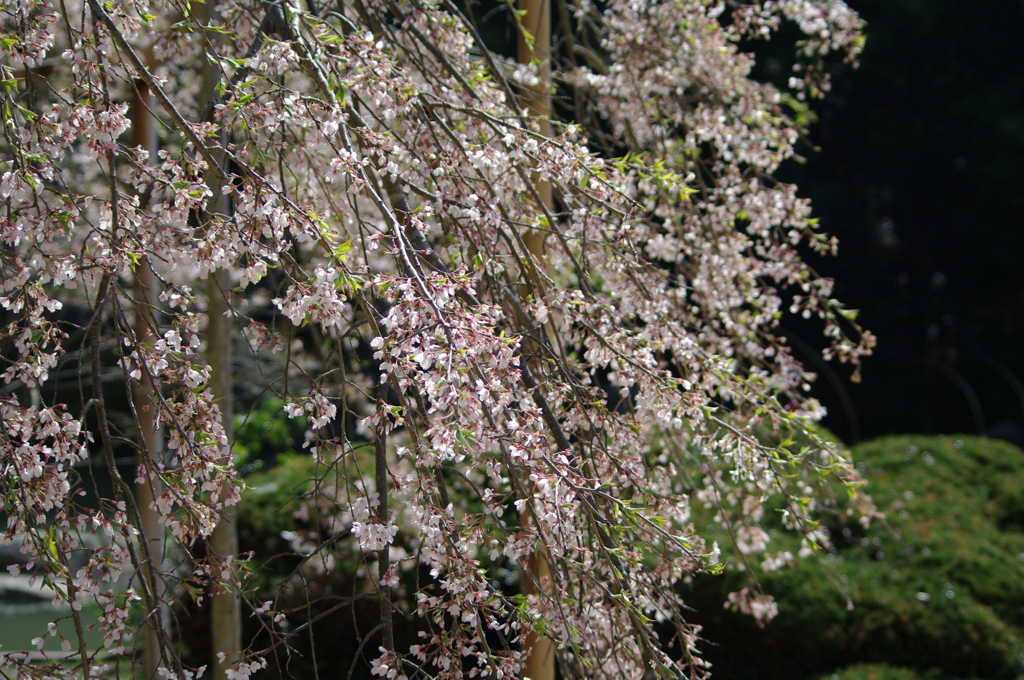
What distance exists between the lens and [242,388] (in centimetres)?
760

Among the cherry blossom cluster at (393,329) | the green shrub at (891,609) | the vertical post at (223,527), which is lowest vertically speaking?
the green shrub at (891,609)

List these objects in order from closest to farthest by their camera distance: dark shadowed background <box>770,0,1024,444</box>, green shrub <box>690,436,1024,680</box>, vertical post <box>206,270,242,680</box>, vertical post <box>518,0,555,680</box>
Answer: vertical post <box>518,0,555,680</box> < vertical post <box>206,270,242,680</box> < green shrub <box>690,436,1024,680</box> < dark shadowed background <box>770,0,1024,444</box>

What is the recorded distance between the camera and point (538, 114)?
2314 millimetres

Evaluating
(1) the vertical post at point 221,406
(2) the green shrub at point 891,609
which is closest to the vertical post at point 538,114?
(1) the vertical post at point 221,406

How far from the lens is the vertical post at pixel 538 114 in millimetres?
2203

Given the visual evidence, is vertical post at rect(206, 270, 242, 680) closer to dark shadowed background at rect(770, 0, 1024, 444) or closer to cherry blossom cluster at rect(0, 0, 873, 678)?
cherry blossom cluster at rect(0, 0, 873, 678)

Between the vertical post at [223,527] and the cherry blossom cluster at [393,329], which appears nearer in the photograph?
the cherry blossom cluster at [393,329]

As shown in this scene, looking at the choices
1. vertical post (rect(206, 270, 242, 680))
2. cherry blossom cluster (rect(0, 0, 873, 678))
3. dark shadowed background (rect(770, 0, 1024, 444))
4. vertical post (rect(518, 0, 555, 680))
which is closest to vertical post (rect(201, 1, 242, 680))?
vertical post (rect(206, 270, 242, 680))

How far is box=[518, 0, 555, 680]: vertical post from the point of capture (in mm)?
2203

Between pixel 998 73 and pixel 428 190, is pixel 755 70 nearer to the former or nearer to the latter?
pixel 998 73

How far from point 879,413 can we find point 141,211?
30.9 feet

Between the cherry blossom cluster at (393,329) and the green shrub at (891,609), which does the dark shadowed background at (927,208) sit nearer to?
the green shrub at (891,609)

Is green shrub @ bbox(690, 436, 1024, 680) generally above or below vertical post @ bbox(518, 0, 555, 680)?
below

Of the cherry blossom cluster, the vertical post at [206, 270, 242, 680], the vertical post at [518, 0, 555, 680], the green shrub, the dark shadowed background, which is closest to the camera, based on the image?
the cherry blossom cluster
